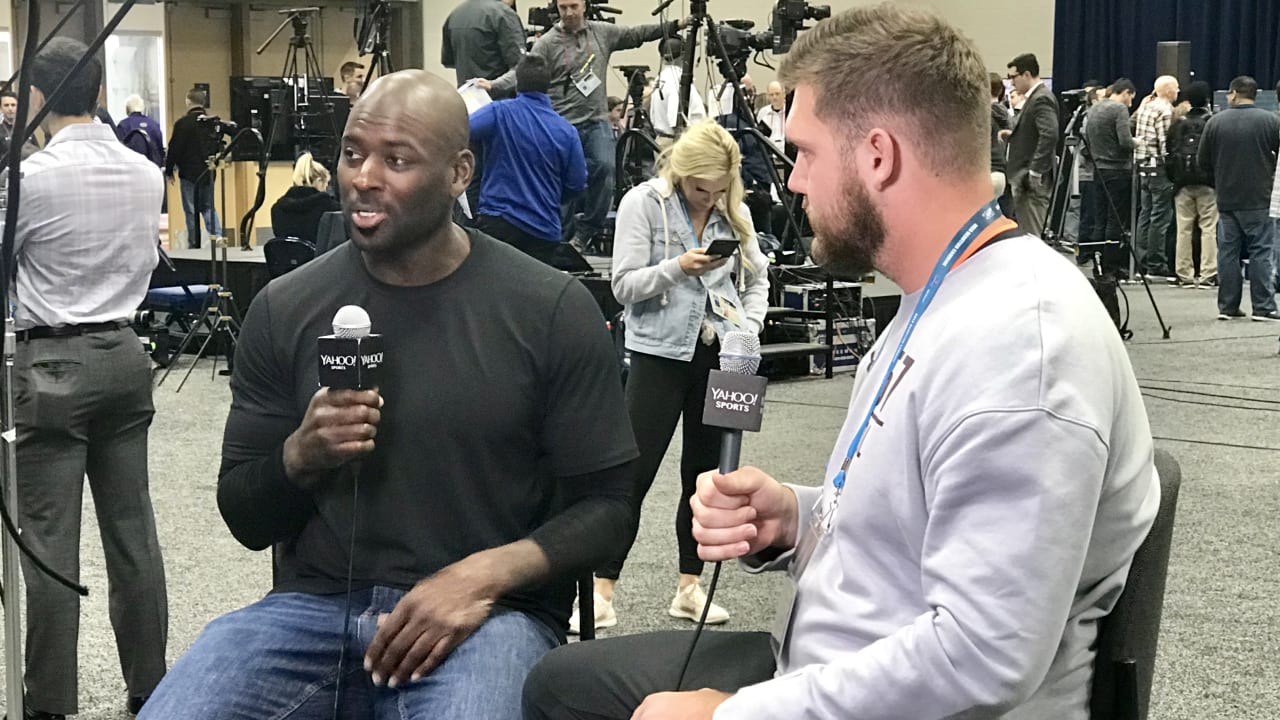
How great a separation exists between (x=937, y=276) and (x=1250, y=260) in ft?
32.8

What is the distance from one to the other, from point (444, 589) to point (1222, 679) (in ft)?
7.39

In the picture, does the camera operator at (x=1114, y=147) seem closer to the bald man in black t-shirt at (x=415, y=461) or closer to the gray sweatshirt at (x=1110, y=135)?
the gray sweatshirt at (x=1110, y=135)

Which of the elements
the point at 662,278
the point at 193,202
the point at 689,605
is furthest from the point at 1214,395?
the point at 193,202

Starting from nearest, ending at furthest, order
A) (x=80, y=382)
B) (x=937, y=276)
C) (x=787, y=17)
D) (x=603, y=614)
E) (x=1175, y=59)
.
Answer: (x=937, y=276) < (x=80, y=382) < (x=603, y=614) < (x=787, y=17) < (x=1175, y=59)

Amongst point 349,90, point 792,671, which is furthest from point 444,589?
point 349,90

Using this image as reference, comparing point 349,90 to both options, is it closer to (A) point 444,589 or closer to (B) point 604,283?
(B) point 604,283

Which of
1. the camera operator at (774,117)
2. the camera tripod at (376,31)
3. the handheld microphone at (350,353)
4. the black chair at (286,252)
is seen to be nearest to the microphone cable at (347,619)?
the handheld microphone at (350,353)

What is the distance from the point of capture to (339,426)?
6.03 feet

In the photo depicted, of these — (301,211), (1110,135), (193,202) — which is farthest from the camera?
(1110,135)

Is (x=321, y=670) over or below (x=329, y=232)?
below

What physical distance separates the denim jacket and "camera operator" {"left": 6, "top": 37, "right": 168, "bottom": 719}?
1.25 m

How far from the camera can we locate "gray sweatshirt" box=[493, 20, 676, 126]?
809 centimetres

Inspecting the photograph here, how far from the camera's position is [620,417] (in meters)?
2.08

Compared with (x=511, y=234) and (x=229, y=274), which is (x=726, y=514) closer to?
(x=511, y=234)
